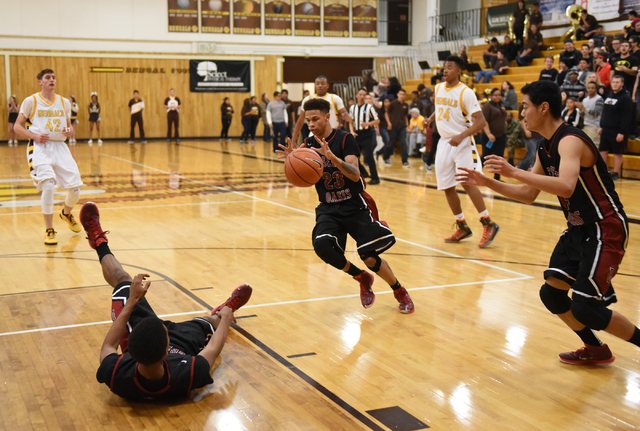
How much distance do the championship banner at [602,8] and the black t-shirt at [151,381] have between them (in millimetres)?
19039

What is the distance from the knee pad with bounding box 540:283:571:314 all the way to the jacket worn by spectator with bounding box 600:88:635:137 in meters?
10.2

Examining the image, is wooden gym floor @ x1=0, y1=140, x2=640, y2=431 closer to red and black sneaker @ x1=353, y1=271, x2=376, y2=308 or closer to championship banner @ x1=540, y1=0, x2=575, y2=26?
red and black sneaker @ x1=353, y1=271, x2=376, y2=308

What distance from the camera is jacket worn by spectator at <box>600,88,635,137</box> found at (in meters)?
12.6

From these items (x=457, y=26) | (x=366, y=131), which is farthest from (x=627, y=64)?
(x=457, y=26)

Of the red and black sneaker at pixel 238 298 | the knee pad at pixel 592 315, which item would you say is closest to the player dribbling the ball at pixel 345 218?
the red and black sneaker at pixel 238 298

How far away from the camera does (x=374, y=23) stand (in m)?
28.0

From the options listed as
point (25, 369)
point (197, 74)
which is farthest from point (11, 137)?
point (25, 369)

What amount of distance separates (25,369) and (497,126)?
35.1ft

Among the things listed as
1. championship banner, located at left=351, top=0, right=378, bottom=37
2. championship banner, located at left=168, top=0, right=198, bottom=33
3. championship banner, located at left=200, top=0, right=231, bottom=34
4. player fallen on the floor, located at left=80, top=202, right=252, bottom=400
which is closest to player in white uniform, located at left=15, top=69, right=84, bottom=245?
player fallen on the floor, located at left=80, top=202, right=252, bottom=400

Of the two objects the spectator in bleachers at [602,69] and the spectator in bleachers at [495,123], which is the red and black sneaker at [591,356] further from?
the spectator in bleachers at [602,69]

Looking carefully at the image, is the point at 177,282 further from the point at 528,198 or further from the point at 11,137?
the point at 11,137

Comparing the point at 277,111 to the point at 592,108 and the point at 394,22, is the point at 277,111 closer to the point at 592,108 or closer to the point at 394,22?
the point at 592,108

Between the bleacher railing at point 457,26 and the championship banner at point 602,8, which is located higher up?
the bleacher railing at point 457,26

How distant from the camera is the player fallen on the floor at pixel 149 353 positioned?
3145 millimetres
